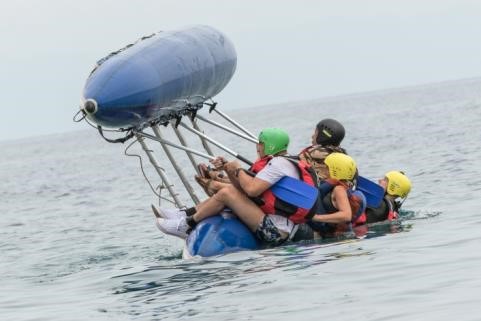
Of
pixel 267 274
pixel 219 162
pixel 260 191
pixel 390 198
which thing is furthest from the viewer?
pixel 390 198

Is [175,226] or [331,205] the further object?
[175,226]

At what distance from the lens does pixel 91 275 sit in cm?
Result: 1595

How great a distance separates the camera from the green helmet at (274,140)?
1488cm

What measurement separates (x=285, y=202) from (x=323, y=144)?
59.2 inches

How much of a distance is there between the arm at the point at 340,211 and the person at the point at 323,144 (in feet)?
2.35

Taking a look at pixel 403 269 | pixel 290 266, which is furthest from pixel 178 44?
pixel 403 269

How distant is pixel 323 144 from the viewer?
16062 mm

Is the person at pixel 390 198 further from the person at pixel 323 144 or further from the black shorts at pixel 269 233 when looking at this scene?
the black shorts at pixel 269 233

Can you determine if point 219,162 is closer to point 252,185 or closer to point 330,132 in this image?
point 252,185

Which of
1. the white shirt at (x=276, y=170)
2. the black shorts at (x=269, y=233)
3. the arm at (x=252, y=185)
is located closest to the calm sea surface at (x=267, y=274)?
the black shorts at (x=269, y=233)

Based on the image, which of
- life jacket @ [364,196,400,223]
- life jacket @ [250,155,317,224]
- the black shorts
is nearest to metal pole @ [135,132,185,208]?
life jacket @ [250,155,317,224]

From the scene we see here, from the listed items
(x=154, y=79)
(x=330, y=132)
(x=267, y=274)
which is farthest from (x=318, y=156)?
(x=267, y=274)

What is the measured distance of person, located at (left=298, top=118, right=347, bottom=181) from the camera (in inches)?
625

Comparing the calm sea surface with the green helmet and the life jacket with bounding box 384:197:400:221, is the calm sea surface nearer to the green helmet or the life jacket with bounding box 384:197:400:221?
the life jacket with bounding box 384:197:400:221
